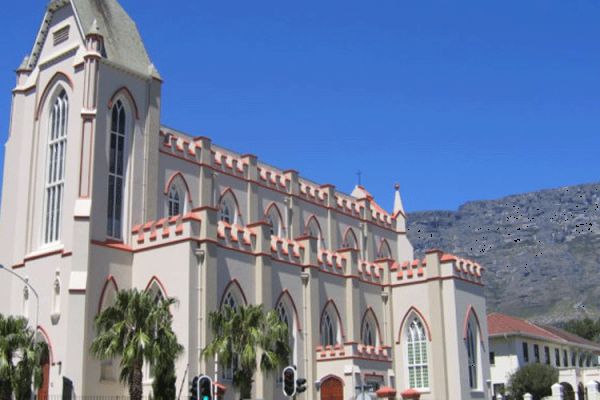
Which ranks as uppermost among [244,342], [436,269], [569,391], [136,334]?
[436,269]

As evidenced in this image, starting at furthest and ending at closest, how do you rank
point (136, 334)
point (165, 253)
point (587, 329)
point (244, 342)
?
point (587, 329)
point (165, 253)
point (244, 342)
point (136, 334)

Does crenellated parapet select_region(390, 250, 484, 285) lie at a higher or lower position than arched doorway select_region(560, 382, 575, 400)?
higher

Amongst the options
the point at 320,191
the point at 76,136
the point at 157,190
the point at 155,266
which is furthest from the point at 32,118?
the point at 320,191

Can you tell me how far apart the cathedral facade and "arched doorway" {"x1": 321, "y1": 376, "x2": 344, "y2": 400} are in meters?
0.06

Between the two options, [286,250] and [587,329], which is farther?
Answer: [587,329]

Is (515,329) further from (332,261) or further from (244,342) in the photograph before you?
(244,342)

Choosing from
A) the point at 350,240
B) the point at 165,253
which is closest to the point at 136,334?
the point at 165,253

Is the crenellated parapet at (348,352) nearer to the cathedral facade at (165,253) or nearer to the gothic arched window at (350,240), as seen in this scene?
the cathedral facade at (165,253)

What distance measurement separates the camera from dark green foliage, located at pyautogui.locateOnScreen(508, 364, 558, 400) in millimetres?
68188

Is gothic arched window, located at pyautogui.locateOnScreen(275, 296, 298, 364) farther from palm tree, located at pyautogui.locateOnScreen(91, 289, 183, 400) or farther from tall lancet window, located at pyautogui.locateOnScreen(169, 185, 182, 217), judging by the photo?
palm tree, located at pyautogui.locateOnScreen(91, 289, 183, 400)

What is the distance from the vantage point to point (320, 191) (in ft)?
196

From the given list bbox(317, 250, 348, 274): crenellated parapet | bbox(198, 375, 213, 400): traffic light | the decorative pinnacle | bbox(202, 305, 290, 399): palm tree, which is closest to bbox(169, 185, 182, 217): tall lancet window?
bbox(317, 250, 348, 274): crenellated parapet

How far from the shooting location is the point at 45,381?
132ft

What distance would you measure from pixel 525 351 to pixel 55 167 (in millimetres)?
48268
